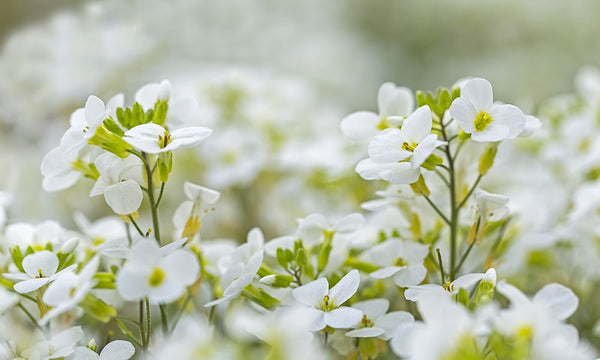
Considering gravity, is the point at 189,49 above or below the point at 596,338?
above

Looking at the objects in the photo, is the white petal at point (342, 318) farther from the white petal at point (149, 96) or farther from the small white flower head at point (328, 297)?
the white petal at point (149, 96)

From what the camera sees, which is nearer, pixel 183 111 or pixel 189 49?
pixel 183 111

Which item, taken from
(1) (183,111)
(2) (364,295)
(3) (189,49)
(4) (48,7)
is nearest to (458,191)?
(2) (364,295)

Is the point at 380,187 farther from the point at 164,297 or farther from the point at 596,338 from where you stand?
the point at 164,297

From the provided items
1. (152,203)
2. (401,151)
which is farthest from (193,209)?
(401,151)

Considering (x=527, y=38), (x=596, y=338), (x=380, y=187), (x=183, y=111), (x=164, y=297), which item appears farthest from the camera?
(x=527, y=38)

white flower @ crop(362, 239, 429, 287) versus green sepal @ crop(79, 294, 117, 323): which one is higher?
white flower @ crop(362, 239, 429, 287)

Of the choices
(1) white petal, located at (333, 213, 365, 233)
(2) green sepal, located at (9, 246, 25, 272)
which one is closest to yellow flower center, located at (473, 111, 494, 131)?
(1) white petal, located at (333, 213, 365, 233)

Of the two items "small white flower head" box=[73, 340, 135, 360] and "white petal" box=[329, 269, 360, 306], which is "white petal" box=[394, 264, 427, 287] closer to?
"white petal" box=[329, 269, 360, 306]

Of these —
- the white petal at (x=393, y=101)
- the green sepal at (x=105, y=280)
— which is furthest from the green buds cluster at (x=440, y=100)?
the green sepal at (x=105, y=280)
